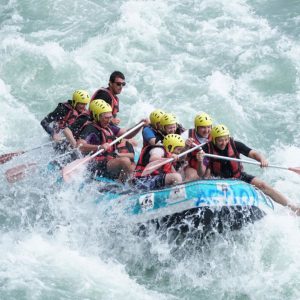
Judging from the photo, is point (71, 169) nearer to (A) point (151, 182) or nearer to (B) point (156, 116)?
(A) point (151, 182)

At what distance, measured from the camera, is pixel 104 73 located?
14.6m

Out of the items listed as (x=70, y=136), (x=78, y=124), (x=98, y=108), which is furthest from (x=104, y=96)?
(x=98, y=108)

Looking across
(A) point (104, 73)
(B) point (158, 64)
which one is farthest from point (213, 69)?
(A) point (104, 73)

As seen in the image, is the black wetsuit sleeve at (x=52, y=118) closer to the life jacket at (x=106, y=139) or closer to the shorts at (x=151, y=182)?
the life jacket at (x=106, y=139)

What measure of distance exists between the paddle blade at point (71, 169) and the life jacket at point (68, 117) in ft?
4.62

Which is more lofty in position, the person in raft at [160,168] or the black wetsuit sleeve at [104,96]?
the black wetsuit sleeve at [104,96]

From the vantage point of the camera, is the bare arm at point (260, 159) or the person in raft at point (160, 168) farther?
the bare arm at point (260, 159)

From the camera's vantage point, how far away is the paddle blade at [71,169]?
888 cm

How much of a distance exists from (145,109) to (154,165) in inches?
204

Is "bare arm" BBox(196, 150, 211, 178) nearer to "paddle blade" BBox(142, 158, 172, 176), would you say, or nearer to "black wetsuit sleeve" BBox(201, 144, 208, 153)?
"black wetsuit sleeve" BBox(201, 144, 208, 153)

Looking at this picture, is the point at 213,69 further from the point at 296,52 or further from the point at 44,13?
the point at 44,13

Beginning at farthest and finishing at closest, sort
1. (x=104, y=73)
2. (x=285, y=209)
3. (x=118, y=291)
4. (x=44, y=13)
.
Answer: (x=44, y=13), (x=104, y=73), (x=285, y=209), (x=118, y=291)

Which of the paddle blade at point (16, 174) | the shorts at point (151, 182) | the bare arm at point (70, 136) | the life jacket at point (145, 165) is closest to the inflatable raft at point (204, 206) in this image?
the shorts at point (151, 182)

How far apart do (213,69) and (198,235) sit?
7.25 meters
